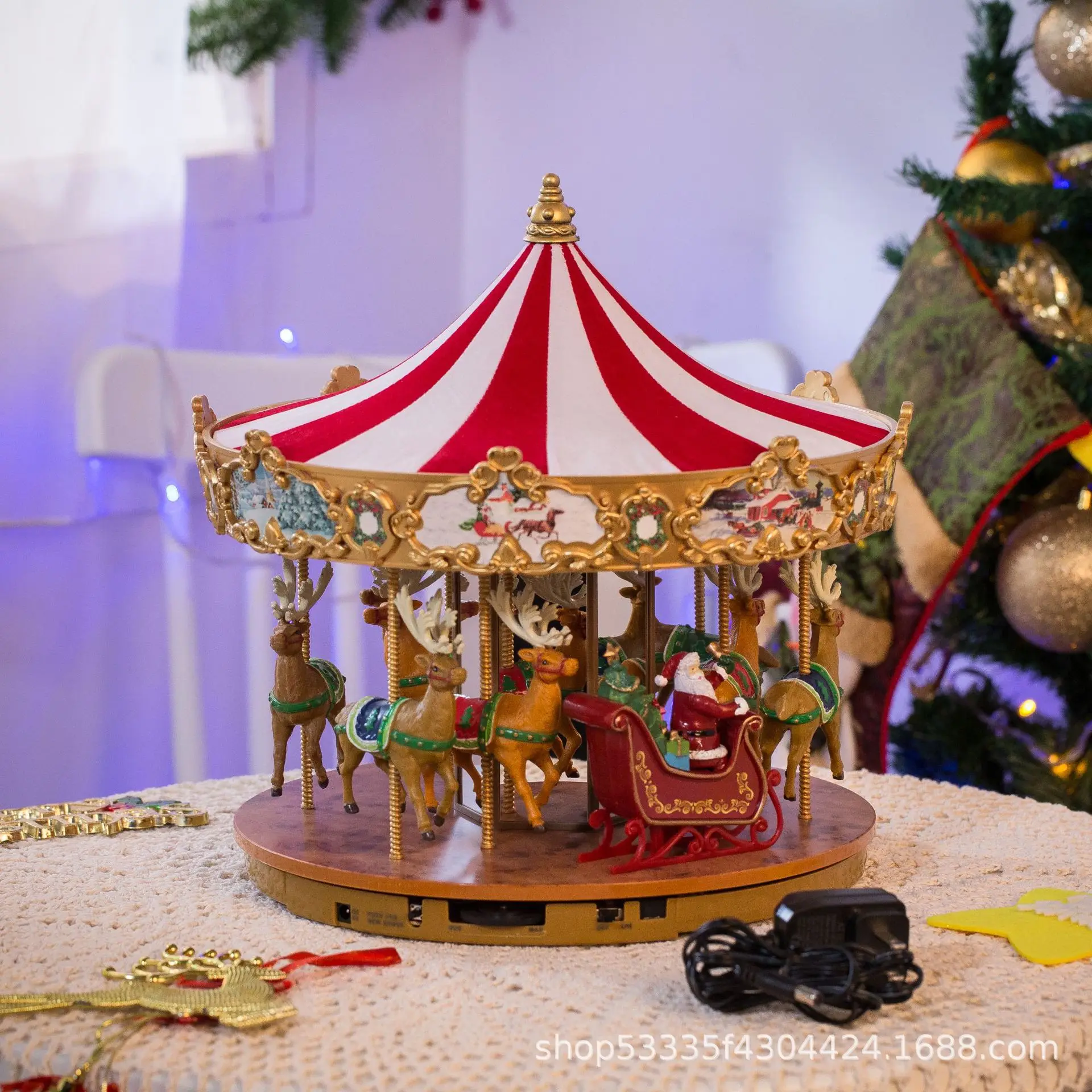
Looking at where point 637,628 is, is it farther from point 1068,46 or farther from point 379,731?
point 1068,46

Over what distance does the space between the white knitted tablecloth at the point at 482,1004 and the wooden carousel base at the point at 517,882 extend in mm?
31

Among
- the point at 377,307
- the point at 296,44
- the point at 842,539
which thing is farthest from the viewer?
the point at 377,307

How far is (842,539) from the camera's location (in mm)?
2059

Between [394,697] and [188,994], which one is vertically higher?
[394,697]

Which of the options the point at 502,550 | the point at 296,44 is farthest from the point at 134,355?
the point at 502,550

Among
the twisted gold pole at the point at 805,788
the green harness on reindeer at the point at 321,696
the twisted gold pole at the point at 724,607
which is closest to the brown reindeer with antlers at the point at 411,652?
the green harness on reindeer at the point at 321,696

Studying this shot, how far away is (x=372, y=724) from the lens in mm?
2076

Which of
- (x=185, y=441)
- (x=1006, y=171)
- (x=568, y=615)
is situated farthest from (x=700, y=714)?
(x=185, y=441)

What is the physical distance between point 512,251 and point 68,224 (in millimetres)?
1333

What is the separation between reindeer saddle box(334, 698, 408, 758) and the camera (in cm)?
205

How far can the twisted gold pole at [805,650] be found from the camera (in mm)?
2158

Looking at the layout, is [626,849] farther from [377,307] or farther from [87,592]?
[377,307]

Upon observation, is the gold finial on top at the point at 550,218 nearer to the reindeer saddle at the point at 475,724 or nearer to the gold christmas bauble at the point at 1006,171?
the reindeer saddle at the point at 475,724

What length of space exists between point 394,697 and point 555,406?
416 mm
